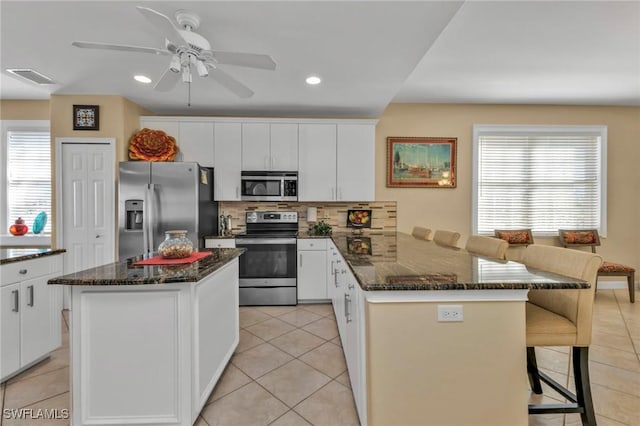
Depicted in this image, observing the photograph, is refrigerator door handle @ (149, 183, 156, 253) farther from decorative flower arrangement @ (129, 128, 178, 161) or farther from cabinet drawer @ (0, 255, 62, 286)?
cabinet drawer @ (0, 255, 62, 286)

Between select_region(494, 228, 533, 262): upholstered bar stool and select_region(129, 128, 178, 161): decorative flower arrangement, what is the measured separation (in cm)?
449

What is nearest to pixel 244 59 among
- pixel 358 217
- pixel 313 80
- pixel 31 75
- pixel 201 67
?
pixel 201 67

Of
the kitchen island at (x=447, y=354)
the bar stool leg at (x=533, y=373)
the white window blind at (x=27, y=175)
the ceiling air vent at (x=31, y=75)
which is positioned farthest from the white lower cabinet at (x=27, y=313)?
the bar stool leg at (x=533, y=373)

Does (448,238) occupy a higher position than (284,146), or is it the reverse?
(284,146)

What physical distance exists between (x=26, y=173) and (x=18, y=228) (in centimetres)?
75

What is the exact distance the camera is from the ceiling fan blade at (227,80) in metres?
2.08

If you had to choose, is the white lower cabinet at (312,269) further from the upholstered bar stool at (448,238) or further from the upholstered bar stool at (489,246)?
the upholstered bar stool at (489,246)

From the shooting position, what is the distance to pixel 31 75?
9.53 feet

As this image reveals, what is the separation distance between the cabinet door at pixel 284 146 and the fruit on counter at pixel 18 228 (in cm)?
336

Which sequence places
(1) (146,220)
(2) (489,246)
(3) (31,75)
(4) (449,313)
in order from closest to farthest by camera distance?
(4) (449,313) → (2) (489,246) → (3) (31,75) → (1) (146,220)

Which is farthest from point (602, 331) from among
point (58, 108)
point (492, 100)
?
point (58, 108)

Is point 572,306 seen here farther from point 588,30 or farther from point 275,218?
point 275,218

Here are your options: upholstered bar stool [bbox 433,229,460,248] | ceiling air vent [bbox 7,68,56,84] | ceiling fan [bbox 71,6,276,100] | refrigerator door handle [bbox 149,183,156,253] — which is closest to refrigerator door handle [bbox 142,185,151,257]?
refrigerator door handle [bbox 149,183,156,253]

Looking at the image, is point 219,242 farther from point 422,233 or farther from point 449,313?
point 449,313
